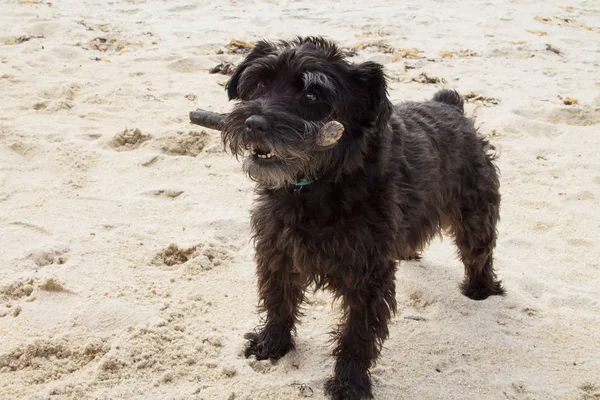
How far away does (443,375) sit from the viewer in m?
3.53

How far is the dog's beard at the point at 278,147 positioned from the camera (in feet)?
9.30

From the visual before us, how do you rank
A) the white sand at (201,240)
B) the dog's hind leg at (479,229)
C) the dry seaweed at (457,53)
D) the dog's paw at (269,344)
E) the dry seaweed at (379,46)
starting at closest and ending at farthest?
the white sand at (201,240), the dog's paw at (269,344), the dog's hind leg at (479,229), the dry seaweed at (457,53), the dry seaweed at (379,46)

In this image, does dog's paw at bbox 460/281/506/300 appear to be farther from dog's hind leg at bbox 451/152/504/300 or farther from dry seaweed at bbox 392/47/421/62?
dry seaweed at bbox 392/47/421/62

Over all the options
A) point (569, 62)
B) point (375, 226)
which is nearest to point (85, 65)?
point (375, 226)

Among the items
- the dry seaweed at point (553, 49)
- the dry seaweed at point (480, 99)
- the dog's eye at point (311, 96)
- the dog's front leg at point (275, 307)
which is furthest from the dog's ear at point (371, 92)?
the dry seaweed at point (553, 49)

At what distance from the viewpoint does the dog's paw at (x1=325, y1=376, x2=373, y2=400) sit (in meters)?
3.32

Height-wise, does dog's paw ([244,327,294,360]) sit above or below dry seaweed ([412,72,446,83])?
below

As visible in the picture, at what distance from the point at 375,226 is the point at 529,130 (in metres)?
3.77

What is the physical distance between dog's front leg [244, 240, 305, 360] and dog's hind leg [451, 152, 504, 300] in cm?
128

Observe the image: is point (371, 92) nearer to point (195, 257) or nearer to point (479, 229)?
point (479, 229)

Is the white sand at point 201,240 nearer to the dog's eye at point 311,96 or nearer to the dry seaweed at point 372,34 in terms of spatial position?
the dry seaweed at point 372,34

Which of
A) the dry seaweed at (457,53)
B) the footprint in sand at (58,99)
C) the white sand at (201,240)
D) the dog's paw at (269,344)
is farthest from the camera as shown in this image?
the dry seaweed at (457,53)

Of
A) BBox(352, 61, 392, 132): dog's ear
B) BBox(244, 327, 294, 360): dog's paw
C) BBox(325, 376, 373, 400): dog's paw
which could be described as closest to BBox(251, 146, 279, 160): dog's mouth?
BBox(352, 61, 392, 132): dog's ear

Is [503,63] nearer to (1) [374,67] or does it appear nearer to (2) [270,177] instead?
(1) [374,67]
